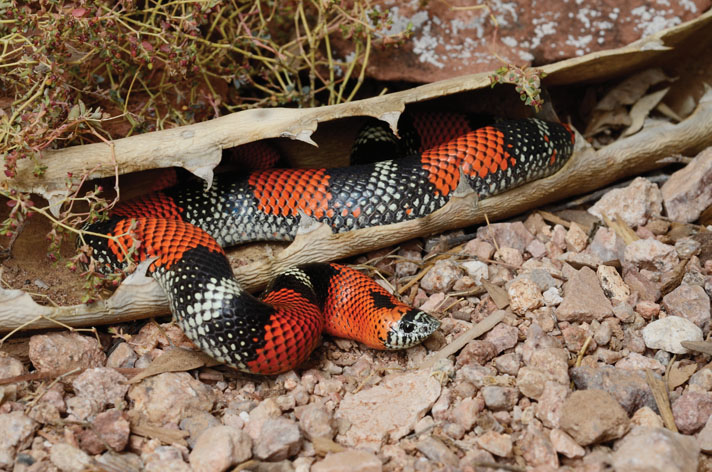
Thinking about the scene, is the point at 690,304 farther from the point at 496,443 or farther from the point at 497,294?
the point at 496,443

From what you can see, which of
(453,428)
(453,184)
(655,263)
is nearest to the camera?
(453,428)

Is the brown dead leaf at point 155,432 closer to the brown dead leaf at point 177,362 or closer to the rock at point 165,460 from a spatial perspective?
the rock at point 165,460

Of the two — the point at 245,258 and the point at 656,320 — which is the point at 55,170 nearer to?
the point at 245,258

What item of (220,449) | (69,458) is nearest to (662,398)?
(220,449)

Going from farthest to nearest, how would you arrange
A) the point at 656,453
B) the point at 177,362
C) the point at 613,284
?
the point at 613,284 → the point at 177,362 → the point at 656,453

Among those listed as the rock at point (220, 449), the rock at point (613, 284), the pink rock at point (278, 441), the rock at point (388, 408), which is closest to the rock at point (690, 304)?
the rock at point (613, 284)

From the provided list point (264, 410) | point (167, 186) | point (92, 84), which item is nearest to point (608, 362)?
point (264, 410)
